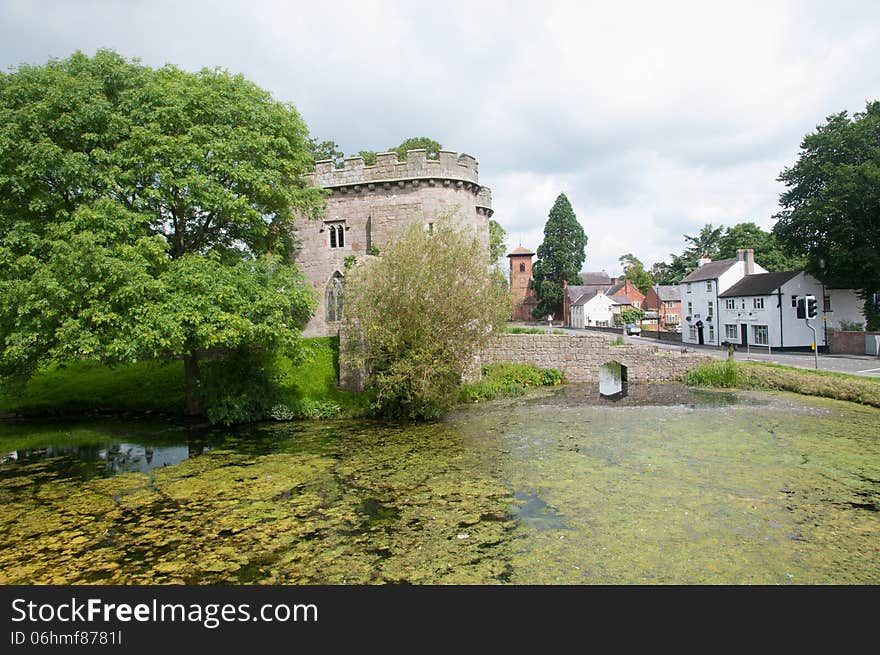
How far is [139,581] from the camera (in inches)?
269

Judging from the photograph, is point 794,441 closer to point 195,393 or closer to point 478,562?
point 478,562

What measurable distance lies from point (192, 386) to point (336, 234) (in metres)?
9.84

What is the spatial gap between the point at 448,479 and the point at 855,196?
104ft

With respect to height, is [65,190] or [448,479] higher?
[65,190]

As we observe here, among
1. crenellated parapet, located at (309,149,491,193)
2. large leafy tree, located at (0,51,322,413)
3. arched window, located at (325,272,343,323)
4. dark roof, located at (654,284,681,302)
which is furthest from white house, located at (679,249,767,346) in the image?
large leafy tree, located at (0,51,322,413)

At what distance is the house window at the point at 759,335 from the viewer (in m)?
38.1

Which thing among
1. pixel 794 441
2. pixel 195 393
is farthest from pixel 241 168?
pixel 794 441

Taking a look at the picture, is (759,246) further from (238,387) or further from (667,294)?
(238,387)

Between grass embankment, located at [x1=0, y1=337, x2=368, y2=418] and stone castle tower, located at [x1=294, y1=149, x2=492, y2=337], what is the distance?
3.98 m

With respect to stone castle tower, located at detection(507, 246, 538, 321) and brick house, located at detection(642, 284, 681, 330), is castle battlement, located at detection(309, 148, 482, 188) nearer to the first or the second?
brick house, located at detection(642, 284, 681, 330)

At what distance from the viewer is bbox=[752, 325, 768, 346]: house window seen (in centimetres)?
3809

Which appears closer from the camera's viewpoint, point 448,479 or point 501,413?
point 448,479

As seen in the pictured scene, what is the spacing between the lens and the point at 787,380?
71.8 ft

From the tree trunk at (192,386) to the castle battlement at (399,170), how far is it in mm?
9911
